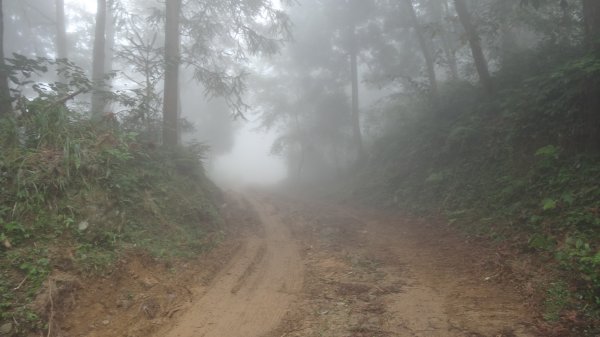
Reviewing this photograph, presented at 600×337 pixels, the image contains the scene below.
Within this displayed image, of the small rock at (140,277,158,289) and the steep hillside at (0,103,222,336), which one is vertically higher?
the steep hillside at (0,103,222,336)

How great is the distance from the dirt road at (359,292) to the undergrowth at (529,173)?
0.70 meters

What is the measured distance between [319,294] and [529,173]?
543 cm

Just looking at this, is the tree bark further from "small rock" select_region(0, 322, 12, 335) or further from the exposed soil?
"small rock" select_region(0, 322, 12, 335)

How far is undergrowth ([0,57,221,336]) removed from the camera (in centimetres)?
542

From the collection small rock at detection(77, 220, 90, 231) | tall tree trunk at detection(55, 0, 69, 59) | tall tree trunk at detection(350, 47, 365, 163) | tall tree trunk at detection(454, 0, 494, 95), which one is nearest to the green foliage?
small rock at detection(77, 220, 90, 231)

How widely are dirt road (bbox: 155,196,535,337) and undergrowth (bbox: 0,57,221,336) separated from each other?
5.11 ft

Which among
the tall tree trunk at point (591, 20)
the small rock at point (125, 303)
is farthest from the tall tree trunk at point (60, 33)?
the tall tree trunk at point (591, 20)

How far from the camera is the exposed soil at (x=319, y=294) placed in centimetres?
511

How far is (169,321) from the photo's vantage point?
5.59 m

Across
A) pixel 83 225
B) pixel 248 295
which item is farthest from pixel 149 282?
pixel 248 295

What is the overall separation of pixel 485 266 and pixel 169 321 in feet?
17.1

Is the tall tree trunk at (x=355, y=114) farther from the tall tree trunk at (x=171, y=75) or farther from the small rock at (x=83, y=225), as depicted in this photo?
the small rock at (x=83, y=225)

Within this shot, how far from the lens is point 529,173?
8445 mm

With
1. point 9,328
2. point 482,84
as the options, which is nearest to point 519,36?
point 482,84
